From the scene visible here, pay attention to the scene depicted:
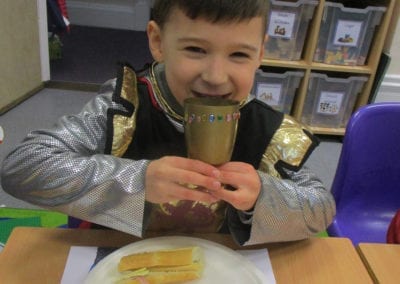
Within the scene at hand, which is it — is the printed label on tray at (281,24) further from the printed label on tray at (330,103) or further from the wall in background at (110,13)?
the wall in background at (110,13)

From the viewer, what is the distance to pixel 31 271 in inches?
26.1

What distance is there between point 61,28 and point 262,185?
2726 mm

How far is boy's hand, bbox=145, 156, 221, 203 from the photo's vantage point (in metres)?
0.63

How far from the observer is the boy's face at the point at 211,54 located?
29.3 inches

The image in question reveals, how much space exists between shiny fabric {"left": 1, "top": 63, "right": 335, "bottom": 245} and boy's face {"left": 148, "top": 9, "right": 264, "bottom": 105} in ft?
0.59

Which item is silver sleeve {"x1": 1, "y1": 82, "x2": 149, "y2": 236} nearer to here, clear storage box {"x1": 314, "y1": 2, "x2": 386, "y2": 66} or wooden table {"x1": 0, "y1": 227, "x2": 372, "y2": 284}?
wooden table {"x1": 0, "y1": 227, "x2": 372, "y2": 284}

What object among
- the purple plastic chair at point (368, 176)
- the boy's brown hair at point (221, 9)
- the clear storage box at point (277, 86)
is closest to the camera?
the boy's brown hair at point (221, 9)

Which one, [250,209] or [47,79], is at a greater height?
[250,209]

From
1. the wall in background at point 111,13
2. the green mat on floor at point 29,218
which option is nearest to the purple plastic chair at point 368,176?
the green mat on floor at point 29,218

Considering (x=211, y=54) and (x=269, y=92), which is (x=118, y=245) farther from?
(x=269, y=92)

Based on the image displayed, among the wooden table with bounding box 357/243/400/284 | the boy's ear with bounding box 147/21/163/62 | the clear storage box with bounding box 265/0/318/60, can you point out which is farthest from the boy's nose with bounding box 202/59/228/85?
the clear storage box with bounding box 265/0/318/60

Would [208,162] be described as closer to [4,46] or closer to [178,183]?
[178,183]

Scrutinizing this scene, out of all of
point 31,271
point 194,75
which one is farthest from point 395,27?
point 31,271

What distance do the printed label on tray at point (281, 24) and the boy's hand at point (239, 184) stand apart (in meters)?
1.81
